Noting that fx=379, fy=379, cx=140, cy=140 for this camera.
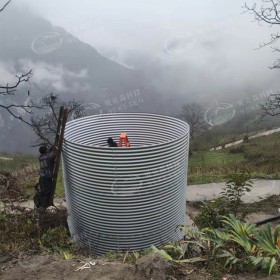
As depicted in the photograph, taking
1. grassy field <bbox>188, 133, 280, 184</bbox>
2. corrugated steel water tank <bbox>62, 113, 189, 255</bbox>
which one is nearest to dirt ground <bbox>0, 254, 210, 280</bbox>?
corrugated steel water tank <bbox>62, 113, 189, 255</bbox>

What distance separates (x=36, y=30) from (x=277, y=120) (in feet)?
232

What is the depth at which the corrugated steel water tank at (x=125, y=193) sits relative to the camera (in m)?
5.78

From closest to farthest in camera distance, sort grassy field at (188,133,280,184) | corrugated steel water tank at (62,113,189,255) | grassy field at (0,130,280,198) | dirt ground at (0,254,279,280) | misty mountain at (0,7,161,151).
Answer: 1. dirt ground at (0,254,279,280)
2. corrugated steel water tank at (62,113,189,255)
3. grassy field at (0,130,280,198)
4. grassy field at (188,133,280,184)
5. misty mountain at (0,7,161,151)

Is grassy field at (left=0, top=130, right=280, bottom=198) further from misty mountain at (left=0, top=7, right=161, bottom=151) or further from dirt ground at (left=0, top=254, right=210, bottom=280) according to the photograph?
misty mountain at (left=0, top=7, right=161, bottom=151)

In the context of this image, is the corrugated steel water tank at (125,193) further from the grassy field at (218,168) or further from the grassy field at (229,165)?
the grassy field at (229,165)

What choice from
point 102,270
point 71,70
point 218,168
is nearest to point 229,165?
point 218,168

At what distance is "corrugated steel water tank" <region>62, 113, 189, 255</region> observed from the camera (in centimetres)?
578

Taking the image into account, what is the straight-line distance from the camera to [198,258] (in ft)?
12.5

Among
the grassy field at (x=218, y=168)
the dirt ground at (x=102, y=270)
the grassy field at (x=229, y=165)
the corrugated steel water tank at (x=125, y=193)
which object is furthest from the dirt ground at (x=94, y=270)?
the grassy field at (x=229, y=165)

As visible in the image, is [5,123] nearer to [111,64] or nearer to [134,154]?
[111,64]

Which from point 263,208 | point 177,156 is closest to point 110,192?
point 177,156

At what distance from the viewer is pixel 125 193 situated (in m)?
5.82

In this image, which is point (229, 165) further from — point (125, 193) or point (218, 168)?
point (125, 193)

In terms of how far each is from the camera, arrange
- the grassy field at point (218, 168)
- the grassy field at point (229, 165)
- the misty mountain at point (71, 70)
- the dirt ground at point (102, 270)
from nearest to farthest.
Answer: the dirt ground at point (102, 270)
the grassy field at point (218, 168)
the grassy field at point (229, 165)
the misty mountain at point (71, 70)
